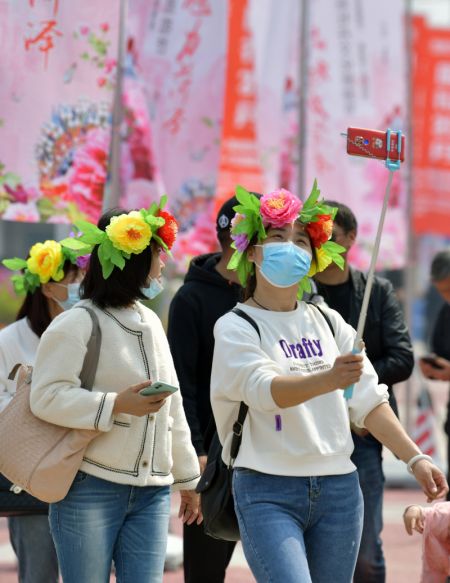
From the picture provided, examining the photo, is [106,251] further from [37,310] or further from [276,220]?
[37,310]

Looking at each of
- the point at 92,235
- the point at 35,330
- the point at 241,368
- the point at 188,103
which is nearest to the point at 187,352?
the point at 35,330

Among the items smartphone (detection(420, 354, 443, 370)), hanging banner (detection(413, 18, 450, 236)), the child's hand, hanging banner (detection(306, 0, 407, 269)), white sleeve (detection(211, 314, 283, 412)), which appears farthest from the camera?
hanging banner (detection(413, 18, 450, 236))

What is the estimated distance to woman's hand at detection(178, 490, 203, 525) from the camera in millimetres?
4773

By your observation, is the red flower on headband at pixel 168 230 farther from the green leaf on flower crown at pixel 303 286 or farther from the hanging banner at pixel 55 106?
the hanging banner at pixel 55 106

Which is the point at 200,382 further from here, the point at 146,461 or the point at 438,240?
the point at 438,240

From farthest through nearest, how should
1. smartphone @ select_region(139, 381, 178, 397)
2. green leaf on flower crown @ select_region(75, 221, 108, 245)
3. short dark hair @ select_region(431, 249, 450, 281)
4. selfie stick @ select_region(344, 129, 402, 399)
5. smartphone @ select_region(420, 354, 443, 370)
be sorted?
smartphone @ select_region(420, 354, 443, 370)
short dark hair @ select_region(431, 249, 450, 281)
green leaf on flower crown @ select_region(75, 221, 108, 245)
smartphone @ select_region(139, 381, 178, 397)
selfie stick @ select_region(344, 129, 402, 399)

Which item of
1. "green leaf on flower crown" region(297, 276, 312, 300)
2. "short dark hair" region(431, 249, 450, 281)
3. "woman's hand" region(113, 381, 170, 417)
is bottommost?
"short dark hair" region(431, 249, 450, 281)

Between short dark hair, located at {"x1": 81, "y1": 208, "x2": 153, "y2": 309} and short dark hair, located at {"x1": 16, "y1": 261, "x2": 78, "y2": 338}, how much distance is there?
106 centimetres

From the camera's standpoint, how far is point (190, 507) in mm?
4840

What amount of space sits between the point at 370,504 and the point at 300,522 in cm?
156

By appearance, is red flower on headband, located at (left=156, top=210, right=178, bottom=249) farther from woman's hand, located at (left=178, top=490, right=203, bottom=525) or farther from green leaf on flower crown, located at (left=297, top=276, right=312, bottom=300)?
woman's hand, located at (left=178, top=490, right=203, bottom=525)

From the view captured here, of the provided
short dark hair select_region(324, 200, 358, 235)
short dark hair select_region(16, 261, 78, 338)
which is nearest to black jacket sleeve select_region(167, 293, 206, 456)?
short dark hair select_region(16, 261, 78, 338)

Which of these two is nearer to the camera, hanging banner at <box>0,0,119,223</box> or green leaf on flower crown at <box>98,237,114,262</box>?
green leaf on flower crown at <box>98,237,114,262</box>

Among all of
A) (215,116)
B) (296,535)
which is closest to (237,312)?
(296,535)
